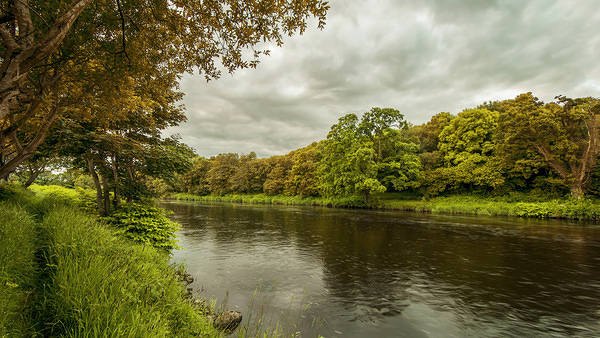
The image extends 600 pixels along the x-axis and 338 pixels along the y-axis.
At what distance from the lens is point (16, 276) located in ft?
10.8

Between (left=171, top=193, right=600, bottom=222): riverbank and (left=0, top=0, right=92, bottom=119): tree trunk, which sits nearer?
(left=0, top=0, right=92, bottom=119): tree trunk

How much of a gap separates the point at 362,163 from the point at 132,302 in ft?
112

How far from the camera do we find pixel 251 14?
4676mm

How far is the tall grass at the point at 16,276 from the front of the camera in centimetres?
251

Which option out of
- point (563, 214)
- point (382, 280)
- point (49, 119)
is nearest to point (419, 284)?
point (382, 280)

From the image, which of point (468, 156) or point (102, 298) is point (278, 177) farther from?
point (102, 298)

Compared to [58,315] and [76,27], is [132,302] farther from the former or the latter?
[76,27]

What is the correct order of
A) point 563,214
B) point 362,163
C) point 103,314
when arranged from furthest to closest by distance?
point 362,163 → point 563,214 → point 103,314

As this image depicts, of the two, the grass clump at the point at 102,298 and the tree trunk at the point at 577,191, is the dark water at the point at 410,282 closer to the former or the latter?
the grass clump at the point at 102,298

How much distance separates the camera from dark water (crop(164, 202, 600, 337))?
235 inches

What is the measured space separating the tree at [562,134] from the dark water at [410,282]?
1648 centimetres

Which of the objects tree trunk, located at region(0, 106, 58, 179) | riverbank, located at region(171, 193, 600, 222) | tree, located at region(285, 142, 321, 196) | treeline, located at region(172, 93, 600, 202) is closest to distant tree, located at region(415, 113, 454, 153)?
treeline, located at region(172, 93, 600, 202)

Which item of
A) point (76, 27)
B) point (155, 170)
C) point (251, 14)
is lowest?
point (155, 170)

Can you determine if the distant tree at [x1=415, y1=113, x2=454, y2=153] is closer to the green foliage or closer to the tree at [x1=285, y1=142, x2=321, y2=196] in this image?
the tree at [x1=285, y1=142, x2=321, y2=196]
